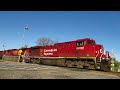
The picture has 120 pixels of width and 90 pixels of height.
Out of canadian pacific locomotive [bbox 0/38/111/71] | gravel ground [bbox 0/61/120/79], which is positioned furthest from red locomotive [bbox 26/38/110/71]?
gravel ground [bbox 0/61/120/79]

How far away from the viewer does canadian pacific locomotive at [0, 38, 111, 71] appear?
88.2ft

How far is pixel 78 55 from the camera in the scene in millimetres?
29734

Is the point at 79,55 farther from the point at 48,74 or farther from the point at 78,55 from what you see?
the point at 48,74

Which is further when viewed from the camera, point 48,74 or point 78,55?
point 78,55

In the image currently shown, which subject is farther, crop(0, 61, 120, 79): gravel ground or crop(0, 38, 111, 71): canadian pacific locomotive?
crop(0, 38, 111, 71): canadian pacific locomotive

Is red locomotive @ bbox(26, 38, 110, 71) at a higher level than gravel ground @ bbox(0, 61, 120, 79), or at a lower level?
higher

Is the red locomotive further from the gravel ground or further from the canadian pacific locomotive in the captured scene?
the gravel ground

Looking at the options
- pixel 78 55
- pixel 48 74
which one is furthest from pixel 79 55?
pixel 48 74

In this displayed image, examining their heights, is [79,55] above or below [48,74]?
above

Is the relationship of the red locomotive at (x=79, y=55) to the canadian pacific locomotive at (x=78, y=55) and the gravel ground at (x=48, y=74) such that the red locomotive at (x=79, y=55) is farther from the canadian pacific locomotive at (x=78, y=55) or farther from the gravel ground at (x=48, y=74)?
the gravel ground at (x=48, y=74)

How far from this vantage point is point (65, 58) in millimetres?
32375

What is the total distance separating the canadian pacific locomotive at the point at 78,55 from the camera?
26.9 meters

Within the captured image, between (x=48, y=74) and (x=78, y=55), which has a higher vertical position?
(x=78, y=55)

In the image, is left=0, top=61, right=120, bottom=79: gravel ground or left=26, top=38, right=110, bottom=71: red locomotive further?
left=26, top=38, right=110, bottom=71: red locomotive
